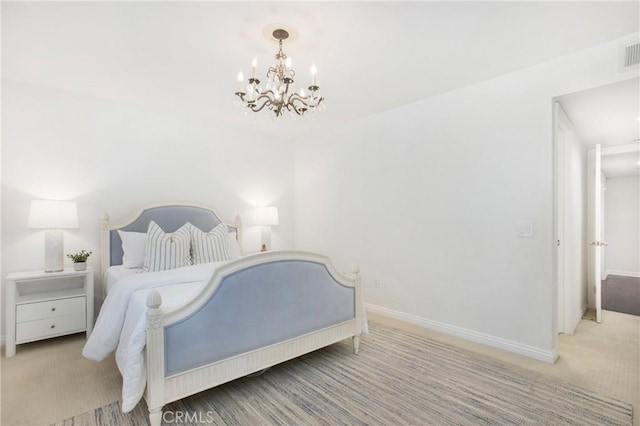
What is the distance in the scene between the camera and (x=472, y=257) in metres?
3.04

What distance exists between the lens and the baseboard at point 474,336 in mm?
2574

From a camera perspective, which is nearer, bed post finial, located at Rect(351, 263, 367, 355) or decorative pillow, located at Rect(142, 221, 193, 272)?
bed post finial, located at Rect(351, 263, 367, 355)

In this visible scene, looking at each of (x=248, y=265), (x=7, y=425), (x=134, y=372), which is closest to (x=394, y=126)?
(x=248, y=265)

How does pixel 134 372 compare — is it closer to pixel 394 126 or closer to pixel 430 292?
pixel 430 292

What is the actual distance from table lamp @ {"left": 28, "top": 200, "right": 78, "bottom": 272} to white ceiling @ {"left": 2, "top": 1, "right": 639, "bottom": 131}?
3.88 ft

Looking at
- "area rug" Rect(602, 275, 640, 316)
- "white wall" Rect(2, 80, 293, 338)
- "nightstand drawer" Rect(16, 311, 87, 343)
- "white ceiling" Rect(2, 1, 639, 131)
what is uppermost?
"white ceiling" Rect(2, 1, 639, 131)

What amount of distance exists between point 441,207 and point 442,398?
→ 1830 mm

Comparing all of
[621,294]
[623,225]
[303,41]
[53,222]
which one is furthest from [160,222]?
[623,225]

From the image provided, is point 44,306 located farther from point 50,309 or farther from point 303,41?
point 303,41

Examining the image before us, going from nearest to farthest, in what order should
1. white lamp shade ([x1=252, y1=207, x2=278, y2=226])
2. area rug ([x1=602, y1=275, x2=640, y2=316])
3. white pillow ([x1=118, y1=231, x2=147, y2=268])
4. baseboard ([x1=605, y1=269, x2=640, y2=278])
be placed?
1. white pillow ([x1=118, y1=231, x2=147, y2=268])
2. area rug ([x1=602, y1=275, x2=640, y2=316])
3. white lamp shade ([x1=252, y1=207, x2=278, y2=226])
4. baseboard ([x1=605, y1=269, x2=640, y2=278])

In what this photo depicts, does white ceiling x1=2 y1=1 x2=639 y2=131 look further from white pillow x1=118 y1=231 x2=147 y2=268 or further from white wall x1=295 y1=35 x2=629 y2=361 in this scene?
white pillow x1=118 y1=231 x2=147 y2=268

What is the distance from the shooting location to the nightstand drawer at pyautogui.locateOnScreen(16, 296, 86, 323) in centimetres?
269

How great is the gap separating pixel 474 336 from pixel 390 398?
140 cm
